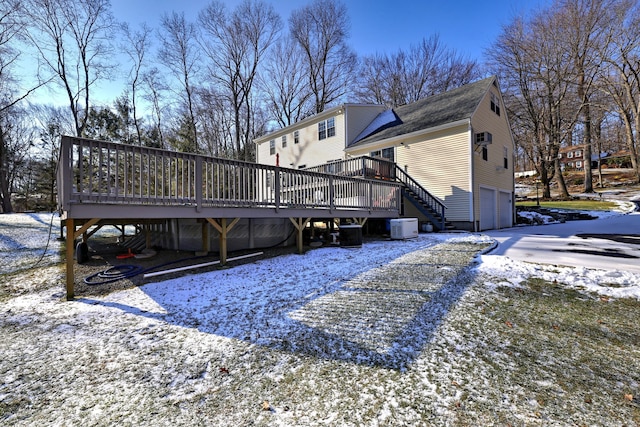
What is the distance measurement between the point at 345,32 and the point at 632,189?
89.3 ft

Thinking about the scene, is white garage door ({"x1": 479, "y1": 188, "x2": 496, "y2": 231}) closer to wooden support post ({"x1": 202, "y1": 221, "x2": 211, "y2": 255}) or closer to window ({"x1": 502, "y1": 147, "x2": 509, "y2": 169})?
window ({"x1": 502, "y1": 147, "x2": 509, "y2": 169})

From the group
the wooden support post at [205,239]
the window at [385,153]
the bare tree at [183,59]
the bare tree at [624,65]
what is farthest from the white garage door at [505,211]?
the bare tree at [183,59]

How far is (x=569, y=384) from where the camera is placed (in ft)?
6.13

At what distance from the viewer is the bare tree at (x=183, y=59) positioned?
20.8m

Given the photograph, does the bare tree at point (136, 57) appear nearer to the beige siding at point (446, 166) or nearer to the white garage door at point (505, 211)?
the beige siding at point (446, 166)

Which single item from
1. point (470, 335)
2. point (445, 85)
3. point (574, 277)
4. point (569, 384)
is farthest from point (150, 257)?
point (445, 85)

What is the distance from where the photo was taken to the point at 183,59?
2133 cm

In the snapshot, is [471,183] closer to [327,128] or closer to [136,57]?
[327,128]

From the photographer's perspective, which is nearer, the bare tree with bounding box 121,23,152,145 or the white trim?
the white trim

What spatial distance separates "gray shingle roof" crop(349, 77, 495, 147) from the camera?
472 inches

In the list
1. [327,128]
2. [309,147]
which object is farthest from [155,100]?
[327,128]

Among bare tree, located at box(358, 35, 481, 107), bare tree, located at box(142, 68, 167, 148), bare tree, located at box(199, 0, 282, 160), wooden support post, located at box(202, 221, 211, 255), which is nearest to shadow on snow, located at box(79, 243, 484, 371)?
wooden support post, located at box(202, 221, 211, 255)

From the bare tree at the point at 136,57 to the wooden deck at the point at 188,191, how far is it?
17.0 metres

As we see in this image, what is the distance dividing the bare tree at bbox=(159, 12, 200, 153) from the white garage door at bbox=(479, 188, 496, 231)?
19.0 meters
